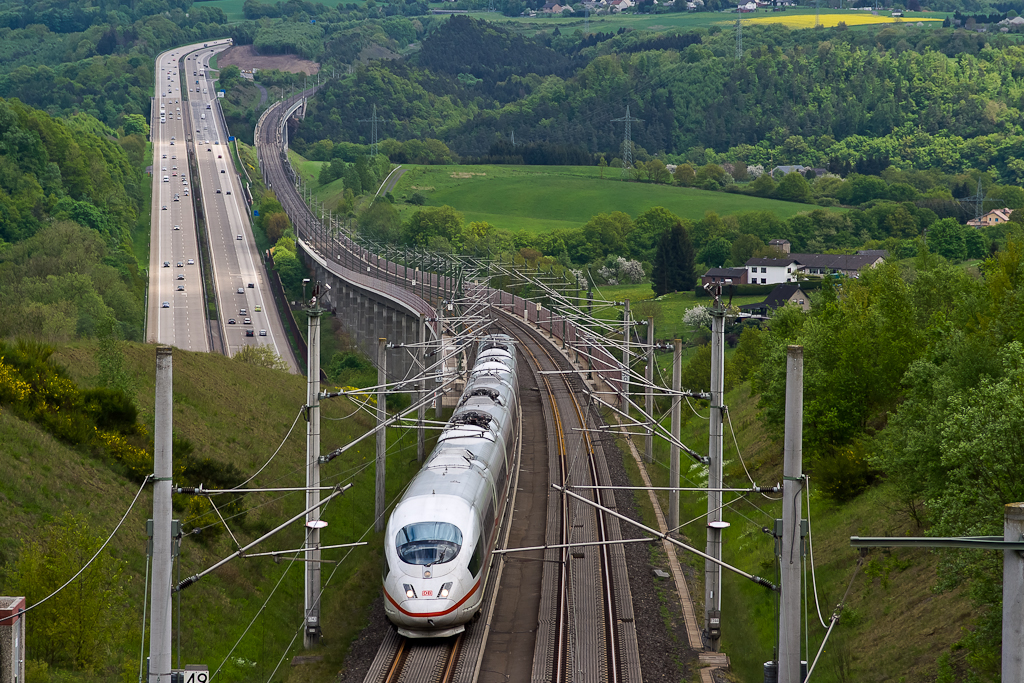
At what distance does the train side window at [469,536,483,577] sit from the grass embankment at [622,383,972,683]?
6.09 metres

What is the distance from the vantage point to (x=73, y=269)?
303 feet

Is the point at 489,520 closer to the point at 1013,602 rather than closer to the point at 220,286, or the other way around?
the point at 1013,602

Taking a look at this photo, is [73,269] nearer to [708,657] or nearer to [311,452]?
[311,452]

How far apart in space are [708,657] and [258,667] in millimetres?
12561

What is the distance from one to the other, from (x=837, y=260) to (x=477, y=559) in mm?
135867

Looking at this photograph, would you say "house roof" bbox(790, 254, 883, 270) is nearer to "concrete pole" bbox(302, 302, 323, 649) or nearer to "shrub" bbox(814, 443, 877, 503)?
"shrub" bbox(814, 443, 877, 503)

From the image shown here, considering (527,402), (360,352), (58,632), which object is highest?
(58,632)

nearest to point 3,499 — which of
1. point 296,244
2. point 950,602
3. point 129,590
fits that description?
point 129,590

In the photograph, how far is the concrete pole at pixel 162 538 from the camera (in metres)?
19.3

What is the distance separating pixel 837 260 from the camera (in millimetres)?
153750

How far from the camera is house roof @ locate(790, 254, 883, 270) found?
147875mm

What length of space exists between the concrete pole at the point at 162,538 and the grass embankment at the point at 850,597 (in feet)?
43.8

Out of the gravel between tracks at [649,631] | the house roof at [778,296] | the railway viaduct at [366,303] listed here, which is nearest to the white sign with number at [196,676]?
the gravel between tracks at [649,631]

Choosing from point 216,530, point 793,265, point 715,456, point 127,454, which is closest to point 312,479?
point 216,530
